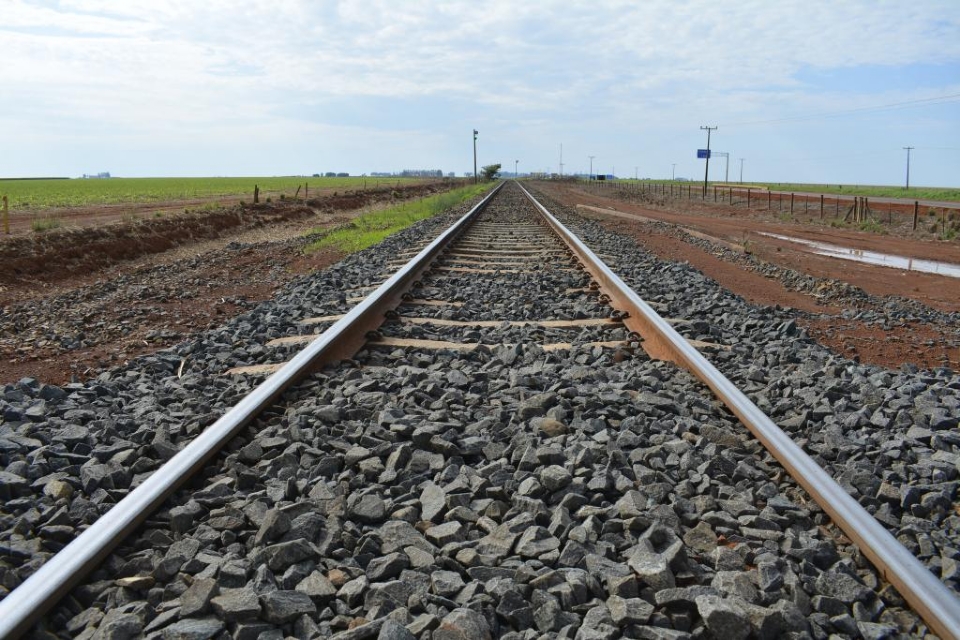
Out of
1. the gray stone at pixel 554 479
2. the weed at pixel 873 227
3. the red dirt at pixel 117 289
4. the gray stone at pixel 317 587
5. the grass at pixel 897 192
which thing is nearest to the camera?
the gray stone at pixel 317 587

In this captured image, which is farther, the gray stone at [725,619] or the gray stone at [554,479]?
the gray stone at [554,479]

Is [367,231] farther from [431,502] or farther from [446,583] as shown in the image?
[446,583]

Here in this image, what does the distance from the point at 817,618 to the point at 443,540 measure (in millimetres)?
1176

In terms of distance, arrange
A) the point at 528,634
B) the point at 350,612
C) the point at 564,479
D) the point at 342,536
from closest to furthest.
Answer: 1. the point at 528,634
2. the point at 350,612
3. the point at 342,536
4. the point at 564,479

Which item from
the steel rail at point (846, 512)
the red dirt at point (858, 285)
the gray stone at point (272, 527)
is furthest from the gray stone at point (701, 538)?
the red dirt at point (858, 285)

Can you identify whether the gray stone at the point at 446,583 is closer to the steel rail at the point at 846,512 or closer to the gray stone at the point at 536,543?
the gray stone at the point at 536,543

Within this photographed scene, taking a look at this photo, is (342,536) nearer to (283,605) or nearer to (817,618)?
(283,605)

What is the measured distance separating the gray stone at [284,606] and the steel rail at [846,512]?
5.60 feet

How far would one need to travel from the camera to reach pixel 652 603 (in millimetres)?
2104

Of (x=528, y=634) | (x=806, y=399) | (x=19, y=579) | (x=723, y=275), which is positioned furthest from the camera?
(x=723, y=275)

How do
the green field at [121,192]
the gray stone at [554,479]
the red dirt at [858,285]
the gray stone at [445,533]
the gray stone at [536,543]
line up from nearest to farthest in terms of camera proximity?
1. the gray stone at [536,543]
2. the gray stone at [445,533]
3. the gray stone at [554,479]
4. the red dirt at [858,285]
5. the green field at [121,192]

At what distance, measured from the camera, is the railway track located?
202 cm

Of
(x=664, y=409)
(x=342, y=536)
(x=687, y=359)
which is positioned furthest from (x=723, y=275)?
(x=342, y=536)

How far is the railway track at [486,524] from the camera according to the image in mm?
2018
